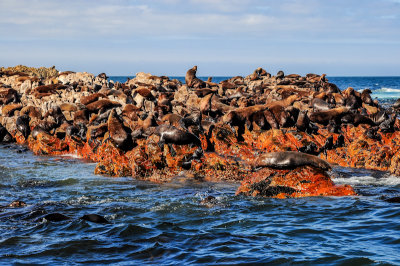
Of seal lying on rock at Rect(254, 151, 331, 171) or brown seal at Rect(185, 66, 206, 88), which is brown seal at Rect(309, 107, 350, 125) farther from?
brown seal at Rect(185, 66, 206, 88)

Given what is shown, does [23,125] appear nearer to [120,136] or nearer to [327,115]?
[120,136]

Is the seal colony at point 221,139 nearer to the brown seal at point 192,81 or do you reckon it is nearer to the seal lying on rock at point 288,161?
the seal lying on rock at point 288,161

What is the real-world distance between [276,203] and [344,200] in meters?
1.51

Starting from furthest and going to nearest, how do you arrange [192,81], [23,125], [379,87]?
1. [379,87]
2. [192,81]
3. [23,125]

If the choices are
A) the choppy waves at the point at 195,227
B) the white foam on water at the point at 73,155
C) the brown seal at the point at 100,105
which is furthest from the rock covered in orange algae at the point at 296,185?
the brown seal at the point at 100,105

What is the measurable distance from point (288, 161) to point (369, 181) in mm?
3606

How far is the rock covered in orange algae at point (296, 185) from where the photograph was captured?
388 inches

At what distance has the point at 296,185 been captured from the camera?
9.88 meters

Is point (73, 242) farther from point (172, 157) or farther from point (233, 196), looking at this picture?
point (172, 157)

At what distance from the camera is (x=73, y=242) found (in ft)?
23.7

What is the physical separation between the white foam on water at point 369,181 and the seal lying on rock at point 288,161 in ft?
8.02

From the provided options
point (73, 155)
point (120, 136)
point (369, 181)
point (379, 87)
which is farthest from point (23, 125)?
point (379, 87)

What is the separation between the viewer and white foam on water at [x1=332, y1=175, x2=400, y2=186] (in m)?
11.6

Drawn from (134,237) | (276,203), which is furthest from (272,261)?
(276,203)
